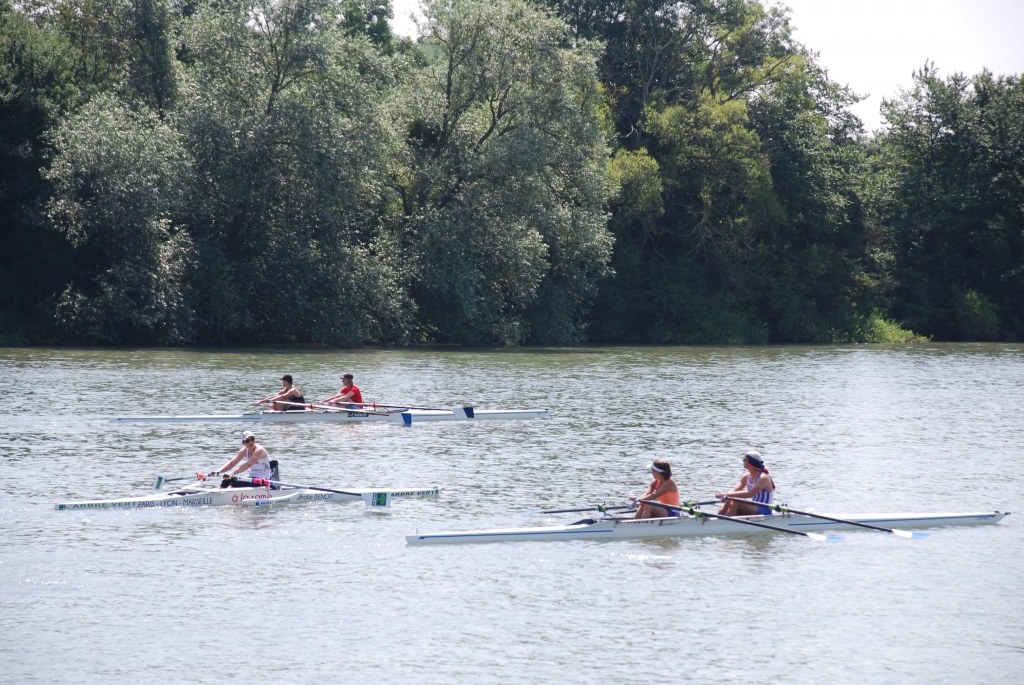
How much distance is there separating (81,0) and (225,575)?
48259mm

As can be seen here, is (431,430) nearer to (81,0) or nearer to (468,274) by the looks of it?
(468,274)

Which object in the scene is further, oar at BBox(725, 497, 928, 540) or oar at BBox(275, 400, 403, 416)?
oar at BBox(275, 400, 403, 416)

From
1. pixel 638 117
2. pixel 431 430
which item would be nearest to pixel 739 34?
pixel 638 117

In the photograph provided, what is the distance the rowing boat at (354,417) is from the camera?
28.6m

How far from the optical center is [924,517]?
18.8 metres

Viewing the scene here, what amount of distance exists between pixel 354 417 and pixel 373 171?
80.7 ft

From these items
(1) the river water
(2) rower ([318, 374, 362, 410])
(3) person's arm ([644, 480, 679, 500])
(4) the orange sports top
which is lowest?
(1) the river water

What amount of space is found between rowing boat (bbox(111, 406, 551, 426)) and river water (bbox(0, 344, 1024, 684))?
33cm

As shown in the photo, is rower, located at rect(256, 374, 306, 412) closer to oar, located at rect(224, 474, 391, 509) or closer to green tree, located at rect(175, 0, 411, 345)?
oar, located at rect(224, 474, 391, 509)

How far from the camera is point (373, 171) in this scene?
172 feet

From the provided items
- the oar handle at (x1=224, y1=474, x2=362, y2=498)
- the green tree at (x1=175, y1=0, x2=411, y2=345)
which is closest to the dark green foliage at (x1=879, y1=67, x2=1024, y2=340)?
the green tree at (x1=175, y1=0, x2=411, y2=345)

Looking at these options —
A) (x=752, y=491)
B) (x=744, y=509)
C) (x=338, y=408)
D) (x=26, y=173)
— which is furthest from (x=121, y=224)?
(x=752, y=491)

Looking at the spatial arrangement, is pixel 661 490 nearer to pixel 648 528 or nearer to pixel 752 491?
pixel 648 528

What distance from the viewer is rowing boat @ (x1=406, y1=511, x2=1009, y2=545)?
669 inches
